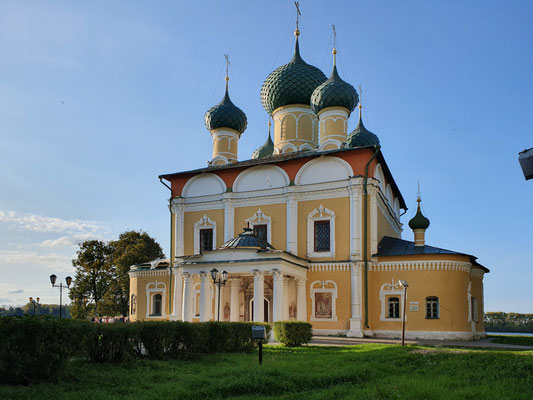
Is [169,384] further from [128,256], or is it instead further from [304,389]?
[128,256]

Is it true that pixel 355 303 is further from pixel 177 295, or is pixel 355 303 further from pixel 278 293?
pixel 177 295

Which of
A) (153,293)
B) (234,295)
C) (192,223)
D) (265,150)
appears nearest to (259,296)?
(234,295)

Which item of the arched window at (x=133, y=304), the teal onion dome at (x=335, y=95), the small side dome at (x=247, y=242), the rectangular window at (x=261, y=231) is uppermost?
the teal onion dome at (x=335, y=95)

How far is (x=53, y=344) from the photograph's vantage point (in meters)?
7.43

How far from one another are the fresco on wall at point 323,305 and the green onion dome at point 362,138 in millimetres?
11451

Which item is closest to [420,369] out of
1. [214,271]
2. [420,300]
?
[214,271]

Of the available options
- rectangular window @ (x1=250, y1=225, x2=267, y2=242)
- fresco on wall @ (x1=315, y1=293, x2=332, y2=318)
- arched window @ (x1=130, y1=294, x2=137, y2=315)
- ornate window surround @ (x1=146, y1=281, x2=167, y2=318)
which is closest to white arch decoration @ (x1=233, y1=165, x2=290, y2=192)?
rectangular window @ (x1=250, y1=225, x2=267, y2=242)

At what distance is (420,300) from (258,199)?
8.03 meters

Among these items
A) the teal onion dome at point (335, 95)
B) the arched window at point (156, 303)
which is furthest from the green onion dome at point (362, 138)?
the arched window at point (156, 303)

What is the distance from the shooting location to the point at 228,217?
23203 millimetres

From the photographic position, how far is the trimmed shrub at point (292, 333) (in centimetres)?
1476

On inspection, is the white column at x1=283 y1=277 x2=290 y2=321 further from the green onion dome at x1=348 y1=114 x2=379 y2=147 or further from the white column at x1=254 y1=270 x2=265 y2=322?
the green onion dome at x1=348 y1=114 x2=379 y2=147

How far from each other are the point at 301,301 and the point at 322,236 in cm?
285

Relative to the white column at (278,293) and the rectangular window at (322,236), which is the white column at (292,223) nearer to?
the rectangular window at (322,236)
